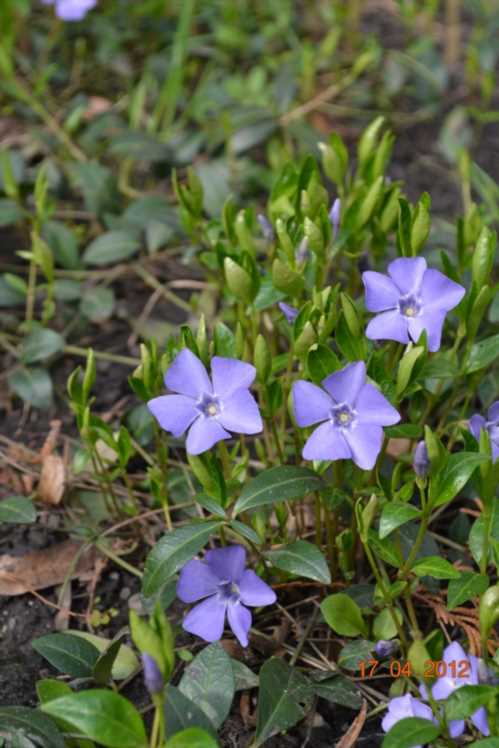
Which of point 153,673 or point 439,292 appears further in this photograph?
point 439,292

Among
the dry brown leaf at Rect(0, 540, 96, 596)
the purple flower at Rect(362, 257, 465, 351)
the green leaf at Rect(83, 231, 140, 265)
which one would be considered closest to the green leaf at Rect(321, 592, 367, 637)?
the purple flower at Rect(362, 257, 465, 351)

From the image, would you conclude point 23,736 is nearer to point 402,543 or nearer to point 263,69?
point 402,543

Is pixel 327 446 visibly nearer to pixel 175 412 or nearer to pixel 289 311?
pixel 175 412

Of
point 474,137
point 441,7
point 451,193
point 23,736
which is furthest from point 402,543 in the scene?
point 441,7

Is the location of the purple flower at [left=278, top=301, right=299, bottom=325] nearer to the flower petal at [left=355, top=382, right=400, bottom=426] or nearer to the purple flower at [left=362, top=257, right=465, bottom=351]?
the purple flower at [left=362, top=257, right=465, bottom=351]

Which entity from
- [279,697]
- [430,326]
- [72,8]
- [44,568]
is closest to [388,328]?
[430,326]
